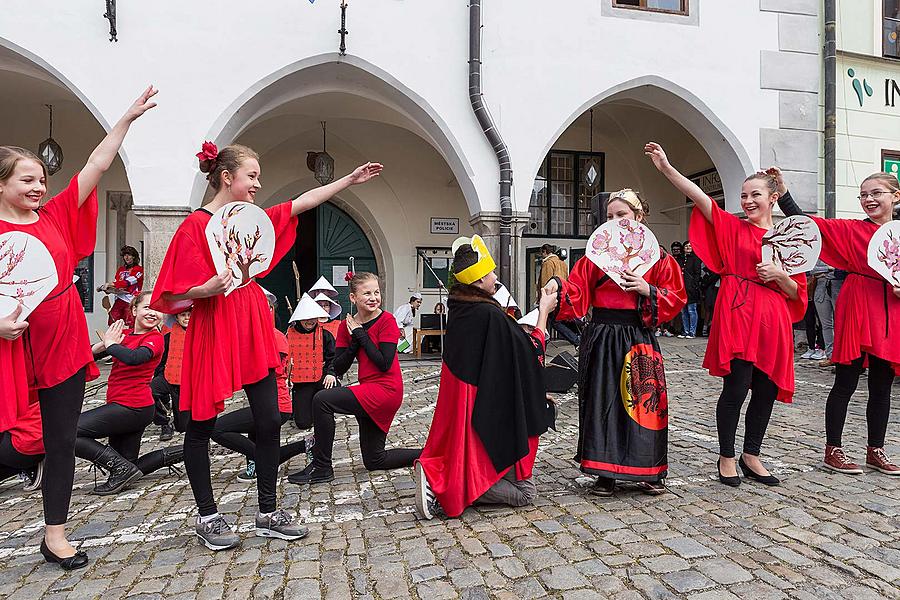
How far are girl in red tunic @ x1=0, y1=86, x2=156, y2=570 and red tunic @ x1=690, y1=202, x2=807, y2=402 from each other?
3103 mm

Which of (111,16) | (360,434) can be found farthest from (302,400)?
(111,16)

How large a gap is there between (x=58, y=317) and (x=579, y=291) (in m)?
2.55

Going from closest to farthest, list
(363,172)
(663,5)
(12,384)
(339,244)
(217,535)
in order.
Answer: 1. (12,384)
2. (217,535)
3. (363,172)
4. (663,5)
5. (339,244)

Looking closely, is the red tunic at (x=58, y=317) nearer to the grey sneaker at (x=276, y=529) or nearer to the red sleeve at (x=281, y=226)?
the red sleeve at (x=281, y=226)

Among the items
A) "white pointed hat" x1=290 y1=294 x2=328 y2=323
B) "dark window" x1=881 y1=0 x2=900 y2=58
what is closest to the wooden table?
"white pointed hat" x1=290 y1=294 x2=328 y2=323

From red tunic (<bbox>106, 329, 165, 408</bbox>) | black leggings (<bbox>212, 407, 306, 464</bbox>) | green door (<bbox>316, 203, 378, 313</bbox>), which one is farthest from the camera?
green door (<bbox>316, 203, 378, 313</bbox>)

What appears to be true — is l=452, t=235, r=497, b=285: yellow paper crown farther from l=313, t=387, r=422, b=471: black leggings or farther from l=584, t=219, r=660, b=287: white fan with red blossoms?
l=313, t=387, r=422, b=471: black leggings

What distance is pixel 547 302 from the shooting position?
349 cm

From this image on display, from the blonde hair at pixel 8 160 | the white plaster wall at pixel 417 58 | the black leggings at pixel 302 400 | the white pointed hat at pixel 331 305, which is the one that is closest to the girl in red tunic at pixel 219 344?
the blonde hair at pixel 8 160

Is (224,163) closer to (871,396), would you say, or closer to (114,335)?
(114,335)

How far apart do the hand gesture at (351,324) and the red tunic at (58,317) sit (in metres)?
1.54

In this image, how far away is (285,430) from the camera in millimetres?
5996

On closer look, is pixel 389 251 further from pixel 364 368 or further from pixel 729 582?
pixel 729 582

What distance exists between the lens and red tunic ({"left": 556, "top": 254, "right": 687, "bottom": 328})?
3.55 meters
